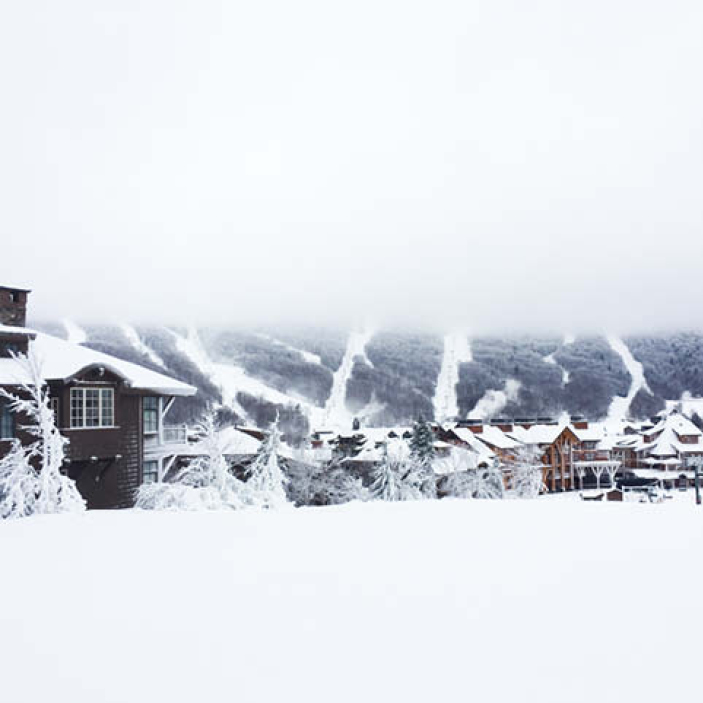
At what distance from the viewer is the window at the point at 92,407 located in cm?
2058

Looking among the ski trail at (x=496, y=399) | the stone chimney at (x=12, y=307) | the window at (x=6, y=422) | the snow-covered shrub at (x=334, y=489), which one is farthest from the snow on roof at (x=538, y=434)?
the ski trail at (x=496, y=399)

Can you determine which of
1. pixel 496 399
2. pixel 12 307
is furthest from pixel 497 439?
pixel 496 399

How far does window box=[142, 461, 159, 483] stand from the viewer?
2434 cm

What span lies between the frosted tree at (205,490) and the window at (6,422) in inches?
209

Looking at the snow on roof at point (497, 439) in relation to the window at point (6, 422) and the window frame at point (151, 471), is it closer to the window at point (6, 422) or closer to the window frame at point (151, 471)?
the window frame at point (151, 471)

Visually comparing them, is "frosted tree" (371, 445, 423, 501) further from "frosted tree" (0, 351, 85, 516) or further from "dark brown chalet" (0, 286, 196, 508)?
"frosted tree" (0, 351, 85, 516)

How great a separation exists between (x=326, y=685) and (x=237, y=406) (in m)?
139

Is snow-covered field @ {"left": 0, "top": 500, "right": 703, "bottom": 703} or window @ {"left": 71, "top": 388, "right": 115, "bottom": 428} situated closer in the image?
snow-covered field @ {"left": 0, "top": 500, "right": 703, "bottom": 703}

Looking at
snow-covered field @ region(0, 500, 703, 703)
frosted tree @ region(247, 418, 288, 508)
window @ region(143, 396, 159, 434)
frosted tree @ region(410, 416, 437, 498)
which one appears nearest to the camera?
snow-covered field @ region(0, 500, 703, 703)

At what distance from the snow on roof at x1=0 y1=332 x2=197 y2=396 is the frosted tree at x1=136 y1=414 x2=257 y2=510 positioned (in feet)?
9.98

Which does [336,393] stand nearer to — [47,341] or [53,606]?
[47,341]

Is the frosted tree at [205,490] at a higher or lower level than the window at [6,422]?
lower

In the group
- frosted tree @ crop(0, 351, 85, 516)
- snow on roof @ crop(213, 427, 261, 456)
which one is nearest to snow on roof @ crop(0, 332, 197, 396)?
frosted tree @ crop(0, 351, 85, 516)

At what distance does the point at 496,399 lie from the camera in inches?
7136
